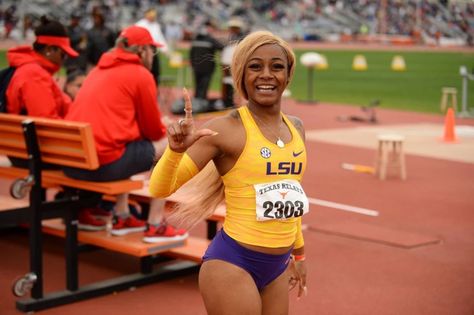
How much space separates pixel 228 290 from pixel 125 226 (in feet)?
11.0

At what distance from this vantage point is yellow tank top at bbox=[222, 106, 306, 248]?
4.04 meters

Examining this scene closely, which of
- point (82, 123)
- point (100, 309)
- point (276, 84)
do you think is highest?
point (276, 84)

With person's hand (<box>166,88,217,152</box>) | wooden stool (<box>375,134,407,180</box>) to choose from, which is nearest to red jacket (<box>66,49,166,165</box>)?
person's hand (<box>166,88,217,152</box>)

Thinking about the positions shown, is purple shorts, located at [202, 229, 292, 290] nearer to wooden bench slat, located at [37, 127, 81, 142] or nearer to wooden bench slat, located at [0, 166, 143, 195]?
wooden bench slat, located at [37, 127, 81, 142]

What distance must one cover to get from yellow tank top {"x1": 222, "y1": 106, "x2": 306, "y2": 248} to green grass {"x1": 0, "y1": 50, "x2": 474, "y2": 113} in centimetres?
1816

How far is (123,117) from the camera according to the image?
6.99 m

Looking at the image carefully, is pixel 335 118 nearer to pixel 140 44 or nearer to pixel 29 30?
pixel 140 44

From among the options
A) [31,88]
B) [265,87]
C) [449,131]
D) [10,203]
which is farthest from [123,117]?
[449,131]

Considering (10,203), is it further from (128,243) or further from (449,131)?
(449,131)

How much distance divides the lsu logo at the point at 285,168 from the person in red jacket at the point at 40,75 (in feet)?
12.6

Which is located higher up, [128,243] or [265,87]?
[265,87]

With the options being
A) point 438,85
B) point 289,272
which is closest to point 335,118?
point 438,85

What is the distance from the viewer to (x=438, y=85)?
29.6m

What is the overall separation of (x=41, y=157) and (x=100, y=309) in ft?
4.09
